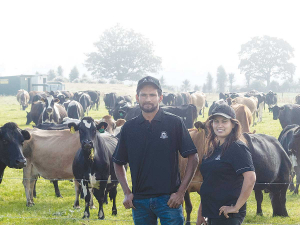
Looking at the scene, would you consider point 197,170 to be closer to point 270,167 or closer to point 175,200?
point 270,167

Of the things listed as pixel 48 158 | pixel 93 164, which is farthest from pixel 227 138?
pixel 48 158

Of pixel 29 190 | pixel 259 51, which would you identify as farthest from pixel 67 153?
pixel 259 51

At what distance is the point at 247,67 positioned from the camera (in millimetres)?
98000

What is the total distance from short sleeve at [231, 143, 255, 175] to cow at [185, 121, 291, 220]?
10.8 ft

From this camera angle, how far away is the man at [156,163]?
→ 3.83 meters

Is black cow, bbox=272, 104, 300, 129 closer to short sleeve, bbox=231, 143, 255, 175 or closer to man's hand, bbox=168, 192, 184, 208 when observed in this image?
short sleeve, bbox=231, 143, 255, 175

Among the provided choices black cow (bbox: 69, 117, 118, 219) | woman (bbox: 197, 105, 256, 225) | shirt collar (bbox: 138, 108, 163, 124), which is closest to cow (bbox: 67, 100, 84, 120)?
black cow (bbox: 69, 117, 118, 219)

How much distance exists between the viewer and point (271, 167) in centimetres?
700

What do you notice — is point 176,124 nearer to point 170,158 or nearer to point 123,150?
point 170,158

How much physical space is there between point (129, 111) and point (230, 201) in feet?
58.0

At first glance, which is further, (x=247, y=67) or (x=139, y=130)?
(x=247, y=67)

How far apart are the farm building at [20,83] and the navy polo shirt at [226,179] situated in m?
59.0

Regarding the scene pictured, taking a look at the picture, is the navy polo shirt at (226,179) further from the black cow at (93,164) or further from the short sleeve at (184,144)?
the black cow at (93,164)

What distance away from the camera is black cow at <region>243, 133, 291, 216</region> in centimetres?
695
